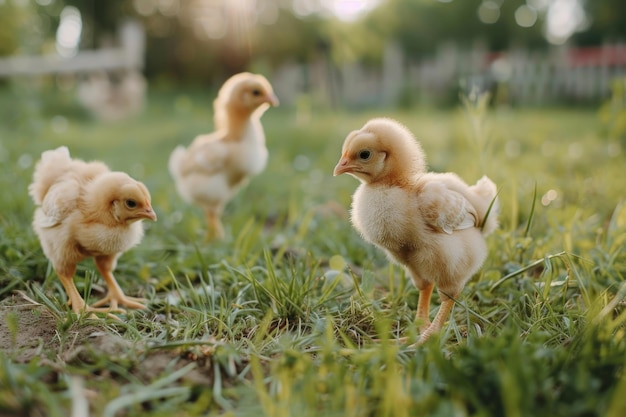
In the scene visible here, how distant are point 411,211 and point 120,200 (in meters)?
1.25

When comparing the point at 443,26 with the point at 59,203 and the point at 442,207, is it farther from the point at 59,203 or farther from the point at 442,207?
the point at 59,203

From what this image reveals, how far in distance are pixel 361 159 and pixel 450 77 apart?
46.1 feet

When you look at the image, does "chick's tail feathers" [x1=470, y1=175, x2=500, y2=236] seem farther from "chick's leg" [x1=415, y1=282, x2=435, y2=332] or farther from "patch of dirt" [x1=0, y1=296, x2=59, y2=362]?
"patch of dirt" [x1=0, y1=296, x2=59, y2=362]

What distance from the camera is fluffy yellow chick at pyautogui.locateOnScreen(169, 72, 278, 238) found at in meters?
3.59

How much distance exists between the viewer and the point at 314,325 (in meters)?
2.21

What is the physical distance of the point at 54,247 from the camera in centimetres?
238

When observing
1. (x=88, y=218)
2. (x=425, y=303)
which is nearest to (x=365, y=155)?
(x=425, y=303)

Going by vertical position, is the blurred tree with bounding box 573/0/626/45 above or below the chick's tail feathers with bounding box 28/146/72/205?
above

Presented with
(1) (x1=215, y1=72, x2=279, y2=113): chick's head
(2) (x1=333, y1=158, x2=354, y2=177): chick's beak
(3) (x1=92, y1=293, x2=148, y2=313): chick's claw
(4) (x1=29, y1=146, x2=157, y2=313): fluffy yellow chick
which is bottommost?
(3) (x1=92, y1=293, x2=148, y2=313): chick's claw

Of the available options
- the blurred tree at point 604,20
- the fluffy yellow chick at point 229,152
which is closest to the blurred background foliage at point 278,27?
the blurred tree at point 604,20

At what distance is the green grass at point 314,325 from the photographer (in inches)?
61.1

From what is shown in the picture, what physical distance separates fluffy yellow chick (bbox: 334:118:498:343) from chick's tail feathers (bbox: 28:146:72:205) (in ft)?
4.60

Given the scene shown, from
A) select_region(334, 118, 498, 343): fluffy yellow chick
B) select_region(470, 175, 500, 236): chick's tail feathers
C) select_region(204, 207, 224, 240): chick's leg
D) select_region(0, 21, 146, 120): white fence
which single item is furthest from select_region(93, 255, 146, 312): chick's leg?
select_region(0, 21, 146, 120): white fence

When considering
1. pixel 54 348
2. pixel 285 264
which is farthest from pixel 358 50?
pixel 54 348
